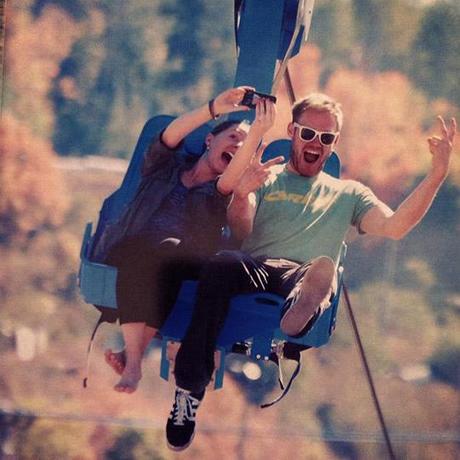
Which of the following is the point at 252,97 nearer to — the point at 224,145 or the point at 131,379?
the point at 224,145

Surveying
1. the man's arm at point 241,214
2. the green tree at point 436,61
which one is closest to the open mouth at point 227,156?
the man's arm at point 241,214

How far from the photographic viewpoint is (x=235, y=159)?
8.68 ft

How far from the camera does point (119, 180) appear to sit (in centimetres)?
282

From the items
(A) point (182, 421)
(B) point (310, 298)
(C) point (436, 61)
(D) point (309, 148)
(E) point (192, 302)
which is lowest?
(A) point (182, 421)

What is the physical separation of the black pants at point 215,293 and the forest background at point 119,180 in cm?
24

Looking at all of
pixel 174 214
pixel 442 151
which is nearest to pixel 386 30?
pixel 442 151

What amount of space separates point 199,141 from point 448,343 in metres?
0.98

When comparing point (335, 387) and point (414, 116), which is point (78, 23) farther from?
point (335, 387)

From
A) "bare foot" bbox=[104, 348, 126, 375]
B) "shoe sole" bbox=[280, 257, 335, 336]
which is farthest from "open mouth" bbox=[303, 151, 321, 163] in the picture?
"bare foot" bbox=[104, 348, 126, 375]

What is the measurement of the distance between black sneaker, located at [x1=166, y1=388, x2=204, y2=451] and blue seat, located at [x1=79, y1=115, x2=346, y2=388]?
0.09 m

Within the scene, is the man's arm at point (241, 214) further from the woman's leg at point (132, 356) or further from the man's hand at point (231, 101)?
the woman's leg at point (132, 356)

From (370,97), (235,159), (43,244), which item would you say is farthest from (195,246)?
(370,97)

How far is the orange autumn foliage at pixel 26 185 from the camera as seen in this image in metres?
2.86

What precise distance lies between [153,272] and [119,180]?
0.97ft
